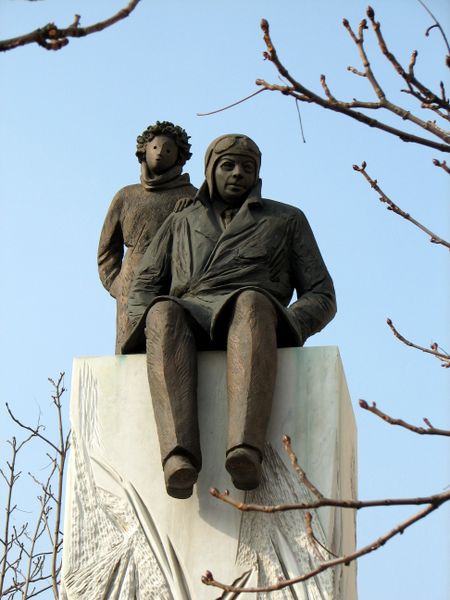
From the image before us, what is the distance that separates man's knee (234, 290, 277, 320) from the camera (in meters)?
7.28

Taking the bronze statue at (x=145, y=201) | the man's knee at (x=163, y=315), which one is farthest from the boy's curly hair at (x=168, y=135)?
the man's knee at (x=163, y=315)

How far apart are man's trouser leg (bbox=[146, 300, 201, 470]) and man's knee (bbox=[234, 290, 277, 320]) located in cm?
31

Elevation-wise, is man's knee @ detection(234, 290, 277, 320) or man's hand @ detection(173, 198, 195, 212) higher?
man's hand @ detection(173, 198, 195, 212)

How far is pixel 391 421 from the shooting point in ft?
17.1

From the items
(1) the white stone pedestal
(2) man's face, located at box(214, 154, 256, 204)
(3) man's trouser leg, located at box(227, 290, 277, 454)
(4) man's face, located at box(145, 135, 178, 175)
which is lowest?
(1) the white stone pedestal

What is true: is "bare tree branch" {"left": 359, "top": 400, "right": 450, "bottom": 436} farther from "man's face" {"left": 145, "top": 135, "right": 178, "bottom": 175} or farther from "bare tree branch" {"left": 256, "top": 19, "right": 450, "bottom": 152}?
"man's face" {"left": 145, "top": 135, "right": 178, "bottom": 175}

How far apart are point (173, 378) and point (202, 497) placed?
0.62 metres

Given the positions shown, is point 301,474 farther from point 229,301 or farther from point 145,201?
point 145,201

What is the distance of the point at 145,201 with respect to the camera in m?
8.70

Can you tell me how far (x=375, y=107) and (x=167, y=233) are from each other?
2689 mm

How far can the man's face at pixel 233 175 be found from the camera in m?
8.02

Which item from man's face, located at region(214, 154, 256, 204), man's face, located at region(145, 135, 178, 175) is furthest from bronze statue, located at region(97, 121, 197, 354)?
man's face, located at region(214, 154, 256, 204)

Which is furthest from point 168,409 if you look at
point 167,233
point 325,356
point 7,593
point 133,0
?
point 7,593

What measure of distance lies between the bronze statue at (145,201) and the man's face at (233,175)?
60cm
